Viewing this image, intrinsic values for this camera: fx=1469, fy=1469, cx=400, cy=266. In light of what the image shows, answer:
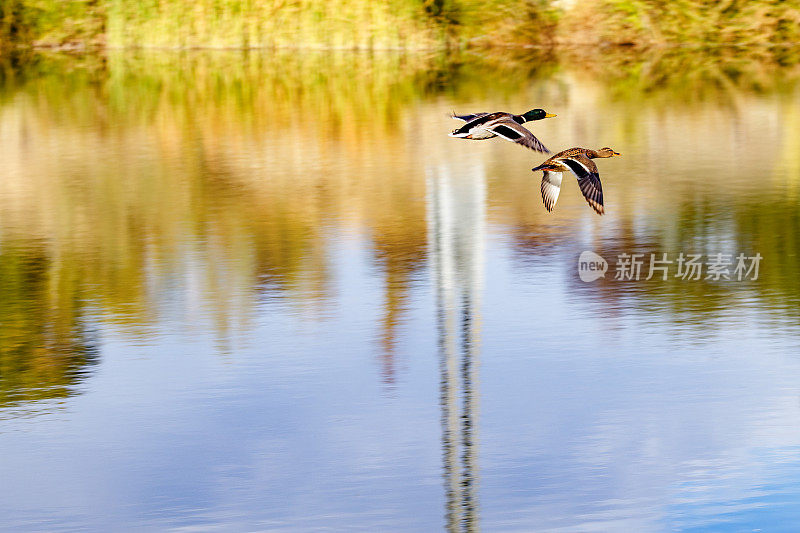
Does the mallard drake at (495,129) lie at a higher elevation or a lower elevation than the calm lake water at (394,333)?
higher

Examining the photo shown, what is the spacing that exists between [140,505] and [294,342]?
2.46 metres

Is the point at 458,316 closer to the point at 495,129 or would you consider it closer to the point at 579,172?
the point at 495,129

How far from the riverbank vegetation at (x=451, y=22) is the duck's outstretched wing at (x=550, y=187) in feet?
67.9

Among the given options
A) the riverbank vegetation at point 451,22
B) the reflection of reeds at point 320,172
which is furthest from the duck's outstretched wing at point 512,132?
the riverbank vegetation at point 451,22

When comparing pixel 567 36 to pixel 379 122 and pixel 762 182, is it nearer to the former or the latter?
pixel 379 122

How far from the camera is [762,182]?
1364 cm

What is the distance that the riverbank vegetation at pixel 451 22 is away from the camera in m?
29.0

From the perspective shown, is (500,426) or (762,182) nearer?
(500,426)

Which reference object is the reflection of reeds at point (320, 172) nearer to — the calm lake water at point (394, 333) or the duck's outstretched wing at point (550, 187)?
the calm lake water at point (394, 333)

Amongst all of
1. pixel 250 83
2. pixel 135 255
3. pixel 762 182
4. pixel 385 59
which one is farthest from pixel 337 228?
pixel 385 59

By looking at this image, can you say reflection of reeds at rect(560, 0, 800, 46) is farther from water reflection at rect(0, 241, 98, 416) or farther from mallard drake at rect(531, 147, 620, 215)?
mallard drake at rect(531, 147, 620, 215)

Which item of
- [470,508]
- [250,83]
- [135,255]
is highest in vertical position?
[250,83]

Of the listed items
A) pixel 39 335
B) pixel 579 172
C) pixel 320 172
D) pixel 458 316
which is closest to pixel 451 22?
pixel 320 172

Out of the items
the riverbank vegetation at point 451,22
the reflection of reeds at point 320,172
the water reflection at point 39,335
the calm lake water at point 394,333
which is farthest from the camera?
the riverbank vegetation at point 451,22
